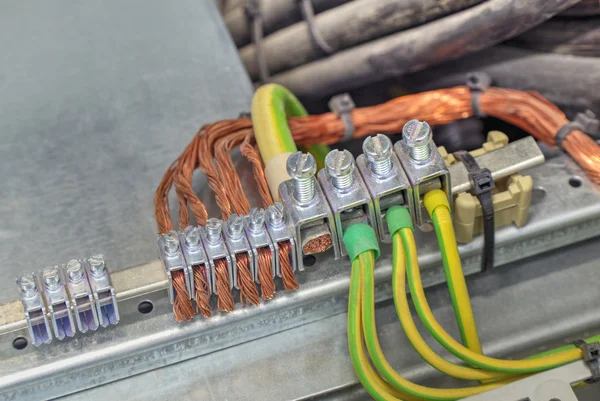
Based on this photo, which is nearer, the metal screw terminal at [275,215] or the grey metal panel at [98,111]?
the metal screw terminal at [275,215]

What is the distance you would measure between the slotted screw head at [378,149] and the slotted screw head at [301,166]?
0.07m

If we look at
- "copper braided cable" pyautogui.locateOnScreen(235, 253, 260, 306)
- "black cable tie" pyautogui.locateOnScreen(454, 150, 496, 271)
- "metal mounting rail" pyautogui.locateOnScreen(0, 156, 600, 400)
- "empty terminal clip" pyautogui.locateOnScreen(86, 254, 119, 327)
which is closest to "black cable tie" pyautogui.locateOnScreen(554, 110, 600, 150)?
"metal mounting rail" pyautogui.locateOnScreen(0, 156, 600, 400)

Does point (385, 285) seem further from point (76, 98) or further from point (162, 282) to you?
point (76, 98)

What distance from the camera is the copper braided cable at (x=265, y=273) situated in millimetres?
1144

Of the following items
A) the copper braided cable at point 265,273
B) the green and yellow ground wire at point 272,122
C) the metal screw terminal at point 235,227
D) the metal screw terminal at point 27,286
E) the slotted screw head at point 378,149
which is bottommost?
the copper braided cable at point 265,273

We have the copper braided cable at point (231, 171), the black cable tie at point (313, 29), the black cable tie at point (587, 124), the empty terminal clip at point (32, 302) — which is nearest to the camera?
the empty terminal clip at point (32, 302)

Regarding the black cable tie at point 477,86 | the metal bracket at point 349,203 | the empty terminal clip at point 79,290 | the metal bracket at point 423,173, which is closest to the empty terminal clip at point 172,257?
the empty terminal clip at point 79,290

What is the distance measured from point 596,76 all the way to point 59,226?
923mm

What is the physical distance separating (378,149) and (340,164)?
0.05 meters

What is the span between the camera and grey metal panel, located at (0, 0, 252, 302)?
1.31m

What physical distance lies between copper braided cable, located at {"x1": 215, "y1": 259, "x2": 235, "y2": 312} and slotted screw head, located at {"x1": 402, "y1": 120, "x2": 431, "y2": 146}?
0.29 meters

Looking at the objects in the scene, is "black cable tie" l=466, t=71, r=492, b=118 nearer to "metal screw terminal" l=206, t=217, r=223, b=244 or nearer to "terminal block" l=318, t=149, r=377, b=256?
"terminal block" l=318, t=149, r=377, b=256

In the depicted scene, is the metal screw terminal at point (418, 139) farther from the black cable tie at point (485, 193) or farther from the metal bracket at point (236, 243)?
the metal bracket at point (236, 243)

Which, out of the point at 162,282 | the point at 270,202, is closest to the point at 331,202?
the point at 270,202
